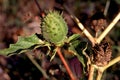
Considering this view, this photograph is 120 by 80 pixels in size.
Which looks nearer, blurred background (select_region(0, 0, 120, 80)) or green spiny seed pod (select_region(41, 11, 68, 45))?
green spiny seed pod (select_region(41, 11, 68, 45))

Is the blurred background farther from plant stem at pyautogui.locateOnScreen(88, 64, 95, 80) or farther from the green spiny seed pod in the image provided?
plant stem at pyautogui.locateOnScreen(88, 64, 95, 80)

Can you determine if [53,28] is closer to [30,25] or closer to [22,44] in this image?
[22,44]

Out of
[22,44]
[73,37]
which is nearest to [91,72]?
[73,37]

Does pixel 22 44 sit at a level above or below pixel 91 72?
above

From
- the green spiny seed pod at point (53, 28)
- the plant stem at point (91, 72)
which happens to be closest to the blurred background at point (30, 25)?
the green spiny seed pod at point (53, 28)

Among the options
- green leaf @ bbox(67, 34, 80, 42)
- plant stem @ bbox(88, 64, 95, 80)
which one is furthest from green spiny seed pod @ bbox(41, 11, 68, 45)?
plant stem @ bbox(88, 64, 95, 80)

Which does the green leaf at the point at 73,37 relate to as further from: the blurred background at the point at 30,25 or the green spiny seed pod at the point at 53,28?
the blurred background at the point at 30,25

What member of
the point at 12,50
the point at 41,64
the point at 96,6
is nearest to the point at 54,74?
the point at 41,64
